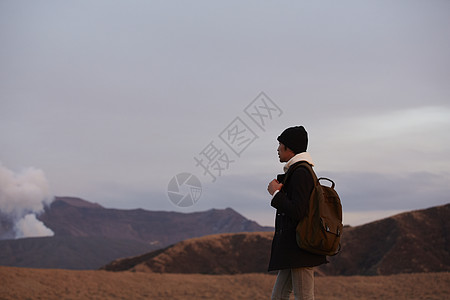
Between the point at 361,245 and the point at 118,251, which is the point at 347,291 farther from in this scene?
the point at 118,251

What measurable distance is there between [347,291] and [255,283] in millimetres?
3314

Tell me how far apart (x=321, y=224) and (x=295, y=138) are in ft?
2.30

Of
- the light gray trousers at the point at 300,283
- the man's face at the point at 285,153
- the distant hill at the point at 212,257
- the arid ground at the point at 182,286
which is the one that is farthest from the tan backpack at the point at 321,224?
the distant hill at the point at 212,257

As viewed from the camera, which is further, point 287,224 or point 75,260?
point 75,260

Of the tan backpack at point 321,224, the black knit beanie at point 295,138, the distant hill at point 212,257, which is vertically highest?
the distant hill at point 212,257

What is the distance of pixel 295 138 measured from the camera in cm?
390

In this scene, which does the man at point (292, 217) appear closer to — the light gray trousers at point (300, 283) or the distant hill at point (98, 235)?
the light gray trousers at point (300, 283)

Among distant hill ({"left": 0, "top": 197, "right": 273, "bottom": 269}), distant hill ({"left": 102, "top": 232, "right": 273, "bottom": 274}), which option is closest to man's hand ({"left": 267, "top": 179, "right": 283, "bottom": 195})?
distant hill ({"left": 102, "top": 232, "right": 273, "bottom": 274})

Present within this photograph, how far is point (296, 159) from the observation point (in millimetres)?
3875

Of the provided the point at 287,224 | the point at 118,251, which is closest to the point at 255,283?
the point at 287,224

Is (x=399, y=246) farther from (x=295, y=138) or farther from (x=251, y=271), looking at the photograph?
(x=295, y=138)

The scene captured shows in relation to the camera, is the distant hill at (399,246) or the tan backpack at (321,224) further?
the distant hill at (399,246)

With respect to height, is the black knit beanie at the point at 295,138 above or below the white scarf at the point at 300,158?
above

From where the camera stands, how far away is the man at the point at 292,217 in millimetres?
3670
